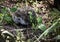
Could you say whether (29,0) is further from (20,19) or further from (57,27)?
(57,27)

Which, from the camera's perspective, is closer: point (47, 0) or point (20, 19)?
point (20, 19)

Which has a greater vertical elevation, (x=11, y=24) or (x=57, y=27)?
(x=57, y=27)

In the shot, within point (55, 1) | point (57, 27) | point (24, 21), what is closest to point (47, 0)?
point (55, 1)

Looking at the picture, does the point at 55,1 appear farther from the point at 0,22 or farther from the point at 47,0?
the point at 0,22

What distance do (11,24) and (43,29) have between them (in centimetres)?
61

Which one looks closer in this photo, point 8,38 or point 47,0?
point 8,38

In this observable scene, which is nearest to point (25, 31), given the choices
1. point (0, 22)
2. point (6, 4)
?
point (0, 22)

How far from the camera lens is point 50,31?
2895mm

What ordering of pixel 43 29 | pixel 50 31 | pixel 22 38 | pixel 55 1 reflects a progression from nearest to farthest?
pixel 22 38, pixel 50 31, pixel 43 29, pixel 55 1

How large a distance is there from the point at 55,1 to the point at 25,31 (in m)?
1.34

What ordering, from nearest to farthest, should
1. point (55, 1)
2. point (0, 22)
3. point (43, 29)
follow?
point (43, 29)
point (0, 22)
point (55, 1)

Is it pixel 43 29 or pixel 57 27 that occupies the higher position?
pixel 57 27

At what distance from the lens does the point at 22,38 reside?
257 centimetres

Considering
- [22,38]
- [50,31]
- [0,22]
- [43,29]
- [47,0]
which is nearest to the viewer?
[22,38]
